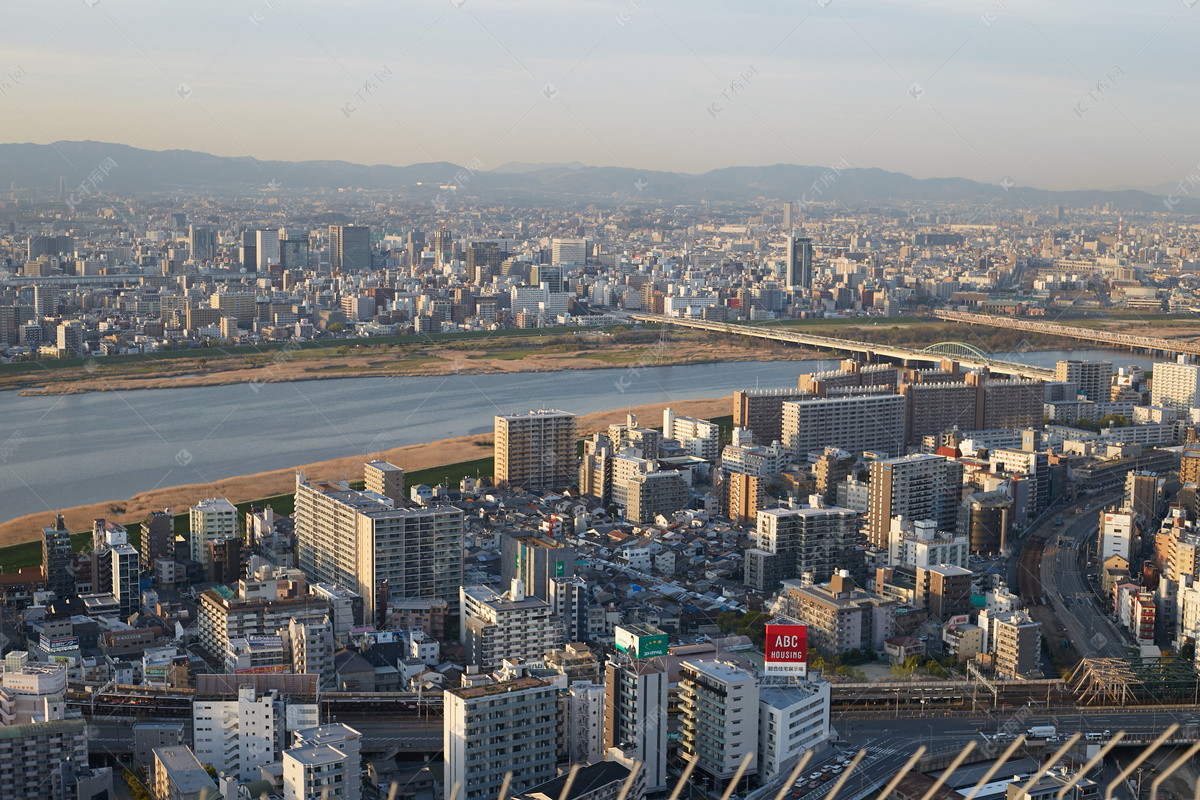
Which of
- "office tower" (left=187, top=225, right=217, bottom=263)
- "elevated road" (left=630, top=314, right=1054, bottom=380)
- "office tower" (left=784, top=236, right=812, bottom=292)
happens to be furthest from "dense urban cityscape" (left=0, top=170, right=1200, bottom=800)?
"office tower" (left=187, top=225, right=217, bottom=263)

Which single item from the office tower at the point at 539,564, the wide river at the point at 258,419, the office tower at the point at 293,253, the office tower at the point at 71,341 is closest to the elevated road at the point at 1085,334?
the wide river at the point at 258,419

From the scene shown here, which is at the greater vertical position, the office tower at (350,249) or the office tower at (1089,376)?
the office tower at (350,249)

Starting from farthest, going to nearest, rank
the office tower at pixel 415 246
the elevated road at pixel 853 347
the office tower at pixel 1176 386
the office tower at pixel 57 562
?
the office tower at pixel 415 246, the elevated road at pixel 853 347, the office tower at pixel 1176 386, the office tower at pixel 57 562

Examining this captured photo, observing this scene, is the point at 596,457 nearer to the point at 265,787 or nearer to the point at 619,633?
the point at 619,633

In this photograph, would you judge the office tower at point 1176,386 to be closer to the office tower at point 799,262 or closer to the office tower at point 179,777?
the office tower at point 179,777

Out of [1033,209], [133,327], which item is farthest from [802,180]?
[133,327]

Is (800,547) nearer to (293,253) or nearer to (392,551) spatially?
(392,551)

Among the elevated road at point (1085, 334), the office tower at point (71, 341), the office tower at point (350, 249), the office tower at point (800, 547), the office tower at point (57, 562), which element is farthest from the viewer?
the office tower at point (350, 249)
